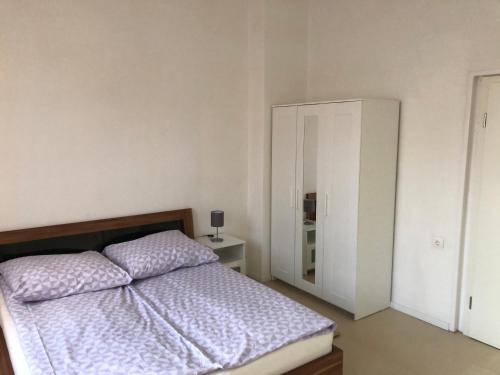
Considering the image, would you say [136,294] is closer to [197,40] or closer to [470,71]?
[197,40]

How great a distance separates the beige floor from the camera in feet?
8.87

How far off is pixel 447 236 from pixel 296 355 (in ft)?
5.66

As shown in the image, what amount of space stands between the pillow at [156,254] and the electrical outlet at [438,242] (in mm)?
1704

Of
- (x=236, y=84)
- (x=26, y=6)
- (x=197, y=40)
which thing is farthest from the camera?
(x=236, y=84)

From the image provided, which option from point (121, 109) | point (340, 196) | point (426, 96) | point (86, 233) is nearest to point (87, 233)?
point (86, 233)

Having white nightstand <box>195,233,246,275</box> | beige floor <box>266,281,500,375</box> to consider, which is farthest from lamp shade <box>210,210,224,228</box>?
beige floor <box>266,281,500,375</box>

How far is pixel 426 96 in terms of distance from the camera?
3.19m

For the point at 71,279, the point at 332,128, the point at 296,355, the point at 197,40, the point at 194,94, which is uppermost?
the point at 197,40

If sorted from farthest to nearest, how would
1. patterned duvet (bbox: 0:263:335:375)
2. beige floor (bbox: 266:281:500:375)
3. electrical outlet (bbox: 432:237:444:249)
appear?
electrical outlet (bbox: 432:237:444:249)
beige floor (bbox: 266:281:500:375)
patterned duvet (bbox: 0:263:335:375)

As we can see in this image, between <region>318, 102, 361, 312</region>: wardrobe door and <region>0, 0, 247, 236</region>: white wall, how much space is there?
0.91 m

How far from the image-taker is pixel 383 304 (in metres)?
3.53

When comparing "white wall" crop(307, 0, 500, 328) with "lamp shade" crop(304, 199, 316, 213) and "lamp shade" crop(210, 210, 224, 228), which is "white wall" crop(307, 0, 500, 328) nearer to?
"lamp shade" crop(304, 199, 316, 213)

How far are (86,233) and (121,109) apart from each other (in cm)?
99

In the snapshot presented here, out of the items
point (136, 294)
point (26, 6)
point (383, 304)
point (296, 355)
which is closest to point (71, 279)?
point (136, 294)
